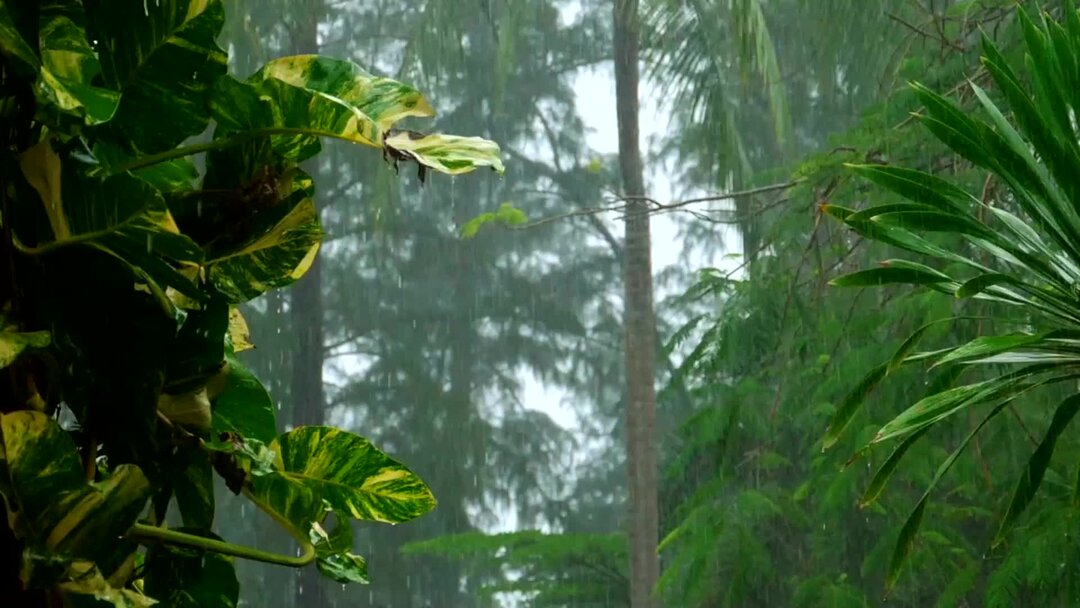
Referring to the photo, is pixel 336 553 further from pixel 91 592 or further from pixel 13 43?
pixel 13 43

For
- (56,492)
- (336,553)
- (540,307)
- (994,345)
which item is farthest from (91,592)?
(540,307)

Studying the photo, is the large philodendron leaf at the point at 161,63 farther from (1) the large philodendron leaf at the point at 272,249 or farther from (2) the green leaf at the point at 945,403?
(2) the green leaf at the point at 945,403

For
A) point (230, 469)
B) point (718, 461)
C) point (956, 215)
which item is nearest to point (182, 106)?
point (230, 469)

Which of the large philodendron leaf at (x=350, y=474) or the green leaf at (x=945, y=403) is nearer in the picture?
the large philodendron leaf at (x=350, y=474)

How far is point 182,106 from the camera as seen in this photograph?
1.65 feet

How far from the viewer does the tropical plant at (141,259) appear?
1.49ft

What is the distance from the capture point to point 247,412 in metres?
0.60

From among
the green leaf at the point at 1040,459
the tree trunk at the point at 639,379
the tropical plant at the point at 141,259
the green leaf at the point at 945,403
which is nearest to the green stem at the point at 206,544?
the tropical plant at the point at 141,259

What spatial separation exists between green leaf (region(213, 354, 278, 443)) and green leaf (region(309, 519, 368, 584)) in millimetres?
50

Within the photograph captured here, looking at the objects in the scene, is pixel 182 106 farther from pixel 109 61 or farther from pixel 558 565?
pixel 558 565

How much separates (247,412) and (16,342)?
173 mm

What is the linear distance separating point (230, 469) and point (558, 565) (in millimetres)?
7033

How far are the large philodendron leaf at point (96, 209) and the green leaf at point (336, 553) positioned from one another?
0.17 metres

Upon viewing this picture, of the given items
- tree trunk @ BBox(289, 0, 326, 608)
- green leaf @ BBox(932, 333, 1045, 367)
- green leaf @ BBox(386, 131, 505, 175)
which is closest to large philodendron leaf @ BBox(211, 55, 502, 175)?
green leaf @ BBox(386, 131, 505, 175)
